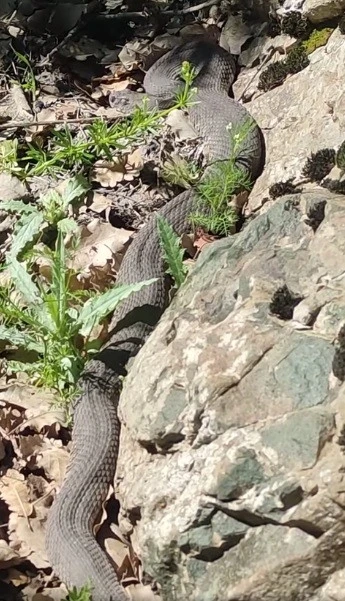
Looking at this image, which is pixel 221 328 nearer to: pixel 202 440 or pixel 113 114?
pixel 202 440

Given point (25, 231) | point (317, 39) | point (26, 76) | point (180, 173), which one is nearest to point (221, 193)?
point (180, 173)

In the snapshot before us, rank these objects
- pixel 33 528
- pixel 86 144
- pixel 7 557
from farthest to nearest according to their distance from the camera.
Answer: pixel 86 144
pixel 33 528
pixel 7 557

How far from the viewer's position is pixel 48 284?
17.4 feet

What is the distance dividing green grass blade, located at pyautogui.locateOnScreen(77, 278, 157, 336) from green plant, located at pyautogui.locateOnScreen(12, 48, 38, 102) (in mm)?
2463

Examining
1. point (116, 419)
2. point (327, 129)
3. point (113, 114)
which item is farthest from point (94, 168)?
point (116, 419)

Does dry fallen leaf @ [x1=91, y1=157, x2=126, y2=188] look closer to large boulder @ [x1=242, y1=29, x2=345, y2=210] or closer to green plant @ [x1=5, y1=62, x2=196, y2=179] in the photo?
green plant @ [x1=5, y1=62, x2=196, y2=179]

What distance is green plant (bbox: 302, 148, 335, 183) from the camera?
5.05m

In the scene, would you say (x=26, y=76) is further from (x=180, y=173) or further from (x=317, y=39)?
(x=317, y=39)

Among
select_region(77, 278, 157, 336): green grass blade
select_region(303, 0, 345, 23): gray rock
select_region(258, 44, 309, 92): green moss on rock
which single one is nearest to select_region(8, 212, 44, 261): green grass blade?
select_region(77, 278, 157, 336): green grass blade

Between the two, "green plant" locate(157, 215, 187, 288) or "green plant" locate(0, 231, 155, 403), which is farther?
"green plant" locate(157, 215, 187, 288)

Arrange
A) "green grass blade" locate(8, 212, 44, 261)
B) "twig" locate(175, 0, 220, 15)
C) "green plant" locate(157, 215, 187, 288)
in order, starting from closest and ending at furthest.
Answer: "green plant" locate(157, 215, 187, 288), "green grass blade" locate(8, 212, 44, 261), "twig" locate(175, 0, 220, 15)

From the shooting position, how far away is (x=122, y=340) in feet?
16.1

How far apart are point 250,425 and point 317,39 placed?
134 inches

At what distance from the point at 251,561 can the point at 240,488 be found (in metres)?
0.28
